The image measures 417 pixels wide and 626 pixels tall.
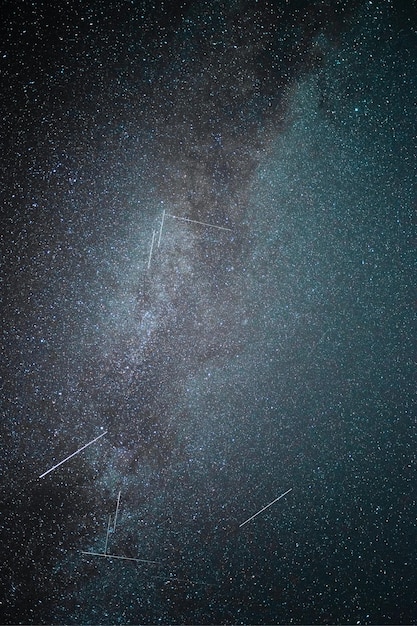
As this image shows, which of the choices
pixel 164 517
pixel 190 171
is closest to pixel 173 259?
pixel 190 171

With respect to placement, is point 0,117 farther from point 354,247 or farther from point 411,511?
point 411,511

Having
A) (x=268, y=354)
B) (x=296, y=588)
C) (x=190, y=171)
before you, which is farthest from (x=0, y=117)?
(x=296, y=588)

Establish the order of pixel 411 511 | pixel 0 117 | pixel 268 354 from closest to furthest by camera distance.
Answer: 1. pixel 0 117
2. pixel 268 354
3. pixel 411 511

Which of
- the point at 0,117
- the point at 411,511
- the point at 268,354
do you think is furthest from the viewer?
the point at 411,511

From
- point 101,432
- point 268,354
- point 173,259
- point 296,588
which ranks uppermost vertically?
point 173,259

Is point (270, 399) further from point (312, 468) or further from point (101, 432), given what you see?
point (101, 432)

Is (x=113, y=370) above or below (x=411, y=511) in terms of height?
above

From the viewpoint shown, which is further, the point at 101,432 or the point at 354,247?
the point at 354,247
